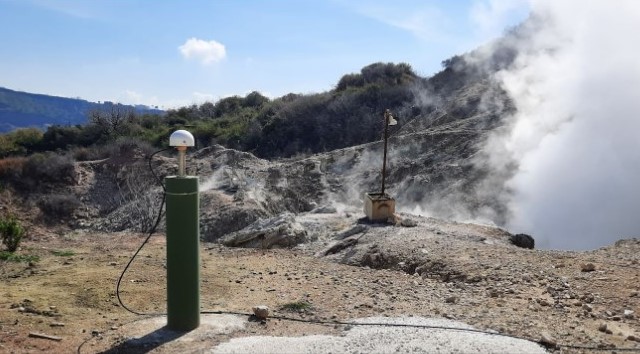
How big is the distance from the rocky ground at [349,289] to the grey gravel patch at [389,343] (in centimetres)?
22

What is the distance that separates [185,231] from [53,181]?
14337 millimetres

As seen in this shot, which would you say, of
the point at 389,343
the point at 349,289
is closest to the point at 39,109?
the point at 349,289

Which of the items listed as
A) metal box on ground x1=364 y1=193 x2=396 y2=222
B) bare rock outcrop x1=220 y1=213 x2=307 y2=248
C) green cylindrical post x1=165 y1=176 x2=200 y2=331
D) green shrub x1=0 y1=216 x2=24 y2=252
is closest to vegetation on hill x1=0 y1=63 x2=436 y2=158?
metal box on ground x1=364 y1=193 x2=396 y2=222

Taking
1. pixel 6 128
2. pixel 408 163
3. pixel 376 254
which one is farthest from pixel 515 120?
pixel 6 128

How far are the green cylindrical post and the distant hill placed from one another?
2933cm

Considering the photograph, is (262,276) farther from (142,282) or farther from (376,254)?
(376,254)

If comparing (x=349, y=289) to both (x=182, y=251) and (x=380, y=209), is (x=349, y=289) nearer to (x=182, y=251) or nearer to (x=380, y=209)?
(x=182, y=251)

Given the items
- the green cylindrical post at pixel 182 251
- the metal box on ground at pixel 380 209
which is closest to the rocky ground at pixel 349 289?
the green cylindrical post at pixel 182 251

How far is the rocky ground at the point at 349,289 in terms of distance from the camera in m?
4.97

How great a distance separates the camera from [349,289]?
6500mm

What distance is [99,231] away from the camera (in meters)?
14.6

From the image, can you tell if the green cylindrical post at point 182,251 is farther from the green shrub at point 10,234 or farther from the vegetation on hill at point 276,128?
the vegetation on hill at point 276,128

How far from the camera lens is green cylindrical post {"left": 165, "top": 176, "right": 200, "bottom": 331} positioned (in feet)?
15.7

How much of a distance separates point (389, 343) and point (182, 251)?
1.83 m
